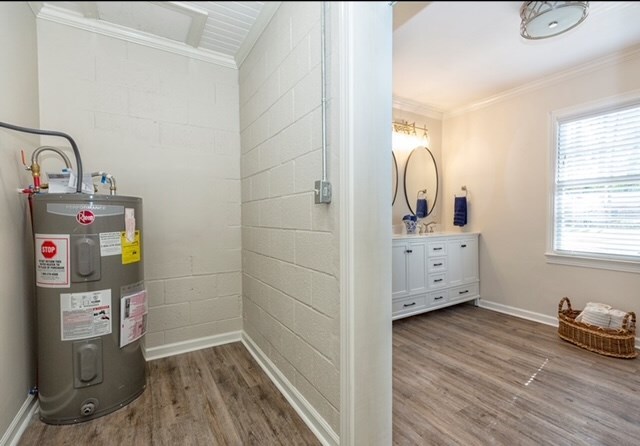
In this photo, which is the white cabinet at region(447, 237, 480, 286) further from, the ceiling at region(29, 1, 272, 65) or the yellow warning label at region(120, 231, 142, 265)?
the ceiling at region(29, 1, 272, 65)

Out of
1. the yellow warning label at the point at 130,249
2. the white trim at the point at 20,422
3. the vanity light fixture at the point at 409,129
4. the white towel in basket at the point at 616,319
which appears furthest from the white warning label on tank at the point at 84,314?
the white towel in basket at the point at 616,319

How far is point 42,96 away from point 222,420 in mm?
2252

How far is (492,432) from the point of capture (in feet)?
5.05

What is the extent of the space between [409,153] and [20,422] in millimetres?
3857

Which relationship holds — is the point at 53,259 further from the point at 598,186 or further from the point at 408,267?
the point at 598,186

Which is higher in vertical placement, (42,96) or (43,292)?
(42,96)

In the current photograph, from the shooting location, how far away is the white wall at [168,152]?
2.01 metres

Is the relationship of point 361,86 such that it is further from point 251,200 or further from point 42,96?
point 42,96

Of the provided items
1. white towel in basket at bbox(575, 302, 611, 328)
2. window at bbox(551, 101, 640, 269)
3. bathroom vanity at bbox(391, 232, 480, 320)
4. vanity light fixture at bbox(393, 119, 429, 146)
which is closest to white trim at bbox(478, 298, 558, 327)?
bathroom vanity at bbox(391, 232, 480, 320)

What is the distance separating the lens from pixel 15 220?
62.6 inches

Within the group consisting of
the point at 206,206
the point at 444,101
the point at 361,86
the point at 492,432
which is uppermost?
the point at 444,101

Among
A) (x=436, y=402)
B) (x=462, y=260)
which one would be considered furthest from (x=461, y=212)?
(x=436, y=402)

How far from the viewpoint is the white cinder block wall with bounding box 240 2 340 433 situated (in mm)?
1438

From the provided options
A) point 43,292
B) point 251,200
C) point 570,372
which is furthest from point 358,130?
point 570,372
